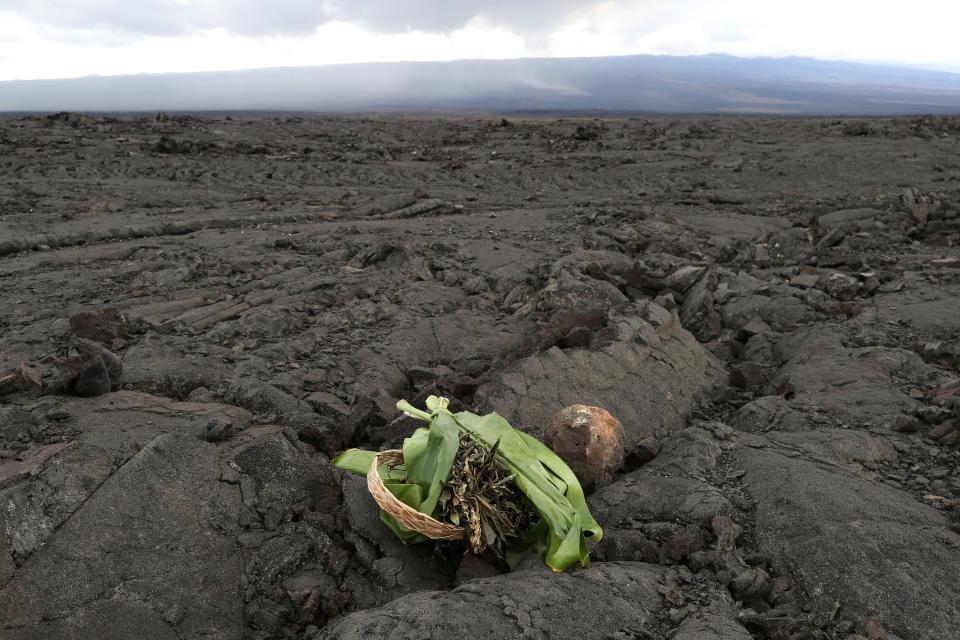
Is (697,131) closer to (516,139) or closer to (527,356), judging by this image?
(516,139)

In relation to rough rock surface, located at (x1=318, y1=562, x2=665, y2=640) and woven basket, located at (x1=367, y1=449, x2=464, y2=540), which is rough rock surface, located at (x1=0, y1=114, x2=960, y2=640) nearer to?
rough rock surface, located at (x1=318, y1=562, x2=665, y2=640)

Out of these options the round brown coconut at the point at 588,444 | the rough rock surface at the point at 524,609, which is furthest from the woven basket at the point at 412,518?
the round brown coconut at the point at 588,444

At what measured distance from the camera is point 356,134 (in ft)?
62.0

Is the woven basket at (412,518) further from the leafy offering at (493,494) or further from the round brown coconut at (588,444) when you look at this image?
the round brown coconut at (588,444)

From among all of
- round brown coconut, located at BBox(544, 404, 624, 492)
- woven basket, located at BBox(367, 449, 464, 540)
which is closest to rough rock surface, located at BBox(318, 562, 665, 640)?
woven basket, located at BBox(367, 449, 464, 540)

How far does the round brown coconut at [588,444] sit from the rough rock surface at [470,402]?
0.33ft

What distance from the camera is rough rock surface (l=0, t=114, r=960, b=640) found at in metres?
2.37

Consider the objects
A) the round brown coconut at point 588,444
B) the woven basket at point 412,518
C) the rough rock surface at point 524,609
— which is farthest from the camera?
the round brown coconut at point 588,444

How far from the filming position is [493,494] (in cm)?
263

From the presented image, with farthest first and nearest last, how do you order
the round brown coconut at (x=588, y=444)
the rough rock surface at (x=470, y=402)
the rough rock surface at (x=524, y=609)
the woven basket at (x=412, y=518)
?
the round brown coconut at (x=588, y=444), the woven basket at (x=412, y=518), the rough rock surface at (x=470, y=402), the rough rock surface at (x=524, y=609)

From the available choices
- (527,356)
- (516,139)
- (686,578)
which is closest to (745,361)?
(527,356)

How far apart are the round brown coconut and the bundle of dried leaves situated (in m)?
0.58

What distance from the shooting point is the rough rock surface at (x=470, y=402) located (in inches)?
93.3

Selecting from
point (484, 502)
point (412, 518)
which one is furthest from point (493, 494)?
point (412, 518)
